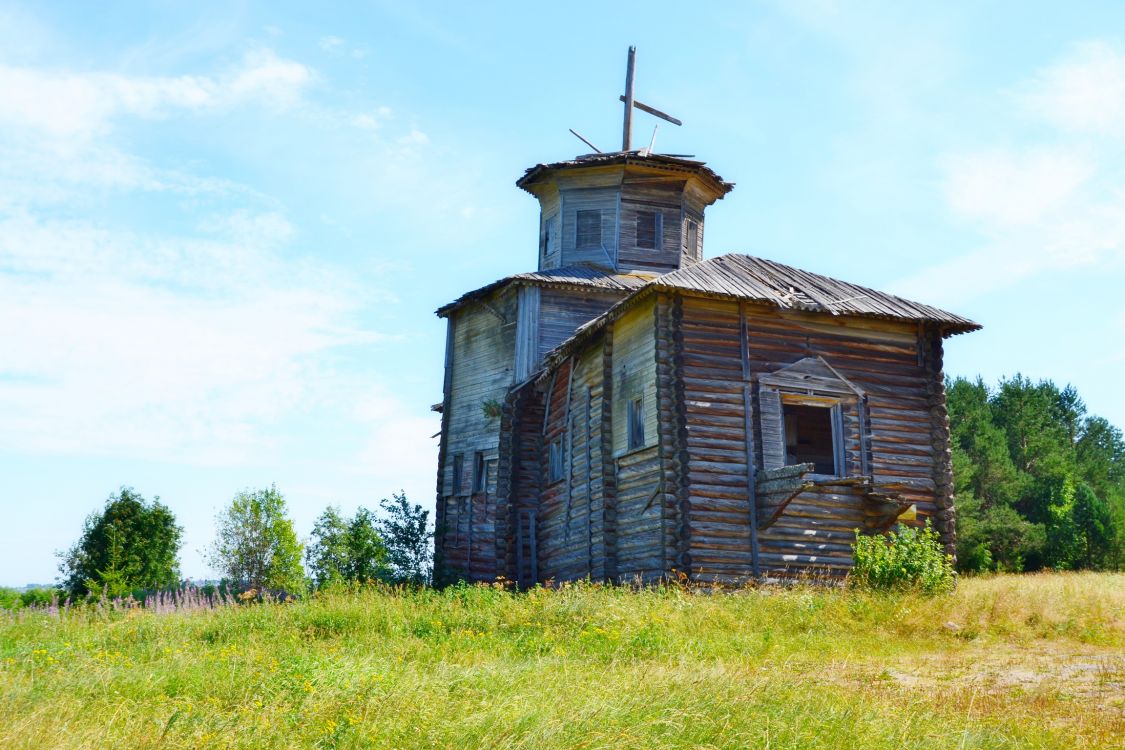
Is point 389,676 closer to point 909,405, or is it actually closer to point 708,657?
point 708,657

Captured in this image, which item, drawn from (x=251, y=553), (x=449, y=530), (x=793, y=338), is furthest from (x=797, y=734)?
(x=251, y=553)

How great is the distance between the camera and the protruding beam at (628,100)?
30578mm

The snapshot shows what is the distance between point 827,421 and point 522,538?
8.23 metres

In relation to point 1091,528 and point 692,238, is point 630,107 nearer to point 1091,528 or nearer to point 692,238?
point 692,238

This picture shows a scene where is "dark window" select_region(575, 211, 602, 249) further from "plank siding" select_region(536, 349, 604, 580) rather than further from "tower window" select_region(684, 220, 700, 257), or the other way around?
"plank siding" select_region(536, 349, 604, 580)

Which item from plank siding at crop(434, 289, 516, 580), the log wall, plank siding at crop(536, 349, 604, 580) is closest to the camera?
the log wall

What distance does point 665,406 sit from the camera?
1841 cm

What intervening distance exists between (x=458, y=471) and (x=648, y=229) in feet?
27.5

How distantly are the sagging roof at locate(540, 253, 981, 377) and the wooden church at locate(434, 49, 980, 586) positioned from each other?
0.20 ft

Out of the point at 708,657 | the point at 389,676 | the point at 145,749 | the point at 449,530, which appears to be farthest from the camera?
the point at 449,530

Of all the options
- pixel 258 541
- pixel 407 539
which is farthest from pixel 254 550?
pixel 407 539

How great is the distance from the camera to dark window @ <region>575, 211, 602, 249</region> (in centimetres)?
2755

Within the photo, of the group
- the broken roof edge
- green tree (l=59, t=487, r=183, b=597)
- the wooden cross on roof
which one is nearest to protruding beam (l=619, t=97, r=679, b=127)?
the wooden cross on roof

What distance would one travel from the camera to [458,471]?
27.9m
